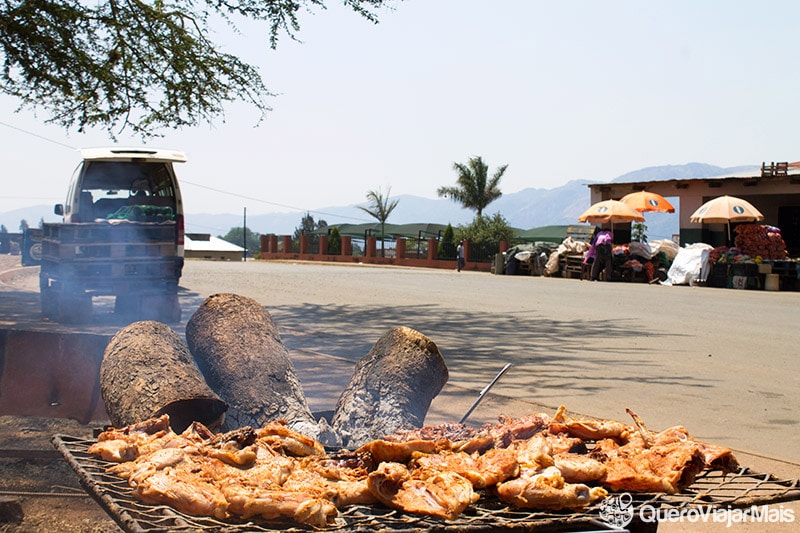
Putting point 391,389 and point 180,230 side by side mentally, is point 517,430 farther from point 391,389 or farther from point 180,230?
point 180,230

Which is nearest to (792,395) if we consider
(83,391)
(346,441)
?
(346,441)

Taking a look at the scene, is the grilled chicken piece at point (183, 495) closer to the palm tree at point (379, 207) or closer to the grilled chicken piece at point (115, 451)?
the grilled chicken piece at point (115, 451)

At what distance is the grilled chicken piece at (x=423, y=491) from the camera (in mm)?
2486

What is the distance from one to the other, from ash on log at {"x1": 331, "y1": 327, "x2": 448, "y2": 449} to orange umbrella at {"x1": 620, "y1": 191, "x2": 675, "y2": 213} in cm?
2311

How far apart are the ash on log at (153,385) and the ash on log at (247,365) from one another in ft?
1.30

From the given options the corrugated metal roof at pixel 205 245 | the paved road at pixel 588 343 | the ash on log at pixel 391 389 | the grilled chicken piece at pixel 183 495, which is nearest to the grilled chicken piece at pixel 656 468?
the grilled chicken piece at pixel 183 495

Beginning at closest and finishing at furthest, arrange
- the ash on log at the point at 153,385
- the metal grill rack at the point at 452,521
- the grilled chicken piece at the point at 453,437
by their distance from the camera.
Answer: the metal grill rack at the point at 452,521 → the grilled chicken piece at the point at 453,437 → the ash on log at the point at 153,385

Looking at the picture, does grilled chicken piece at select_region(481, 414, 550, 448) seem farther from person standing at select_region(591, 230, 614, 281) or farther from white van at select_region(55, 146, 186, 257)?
person standing at select_region(591, 230, 614, 281)

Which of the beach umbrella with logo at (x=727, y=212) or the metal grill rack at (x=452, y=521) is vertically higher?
the beach umbrella with logo at (x=727, y=212)

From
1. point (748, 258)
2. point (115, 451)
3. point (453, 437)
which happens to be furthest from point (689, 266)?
point (115, 451)

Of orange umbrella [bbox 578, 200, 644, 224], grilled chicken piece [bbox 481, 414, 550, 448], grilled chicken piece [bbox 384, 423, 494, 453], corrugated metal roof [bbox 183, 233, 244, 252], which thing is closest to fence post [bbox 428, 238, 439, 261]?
orange umbrella [bbox 578, 200, 644, 224]

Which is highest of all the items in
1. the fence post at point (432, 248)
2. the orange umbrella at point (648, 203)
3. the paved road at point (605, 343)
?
the orange umbrella at point (648, 203)

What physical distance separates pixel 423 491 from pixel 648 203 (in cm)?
2582

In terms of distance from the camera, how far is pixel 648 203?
26.8 meters
